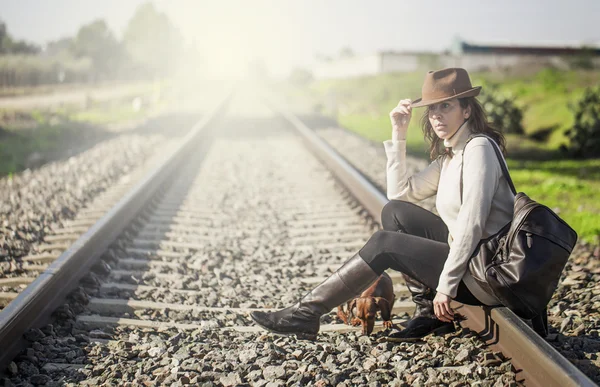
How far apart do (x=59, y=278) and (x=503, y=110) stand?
11.2 meters

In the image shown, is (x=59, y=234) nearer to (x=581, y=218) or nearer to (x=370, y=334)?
(x=370, y=334)

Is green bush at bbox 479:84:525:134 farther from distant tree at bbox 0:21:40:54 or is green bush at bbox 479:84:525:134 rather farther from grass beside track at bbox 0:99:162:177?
distant tree at bbox 0:21:40:54

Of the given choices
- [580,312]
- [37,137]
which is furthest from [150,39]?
[580,312]

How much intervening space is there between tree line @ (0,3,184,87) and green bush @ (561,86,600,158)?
956 inches

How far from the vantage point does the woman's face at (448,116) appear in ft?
10.0

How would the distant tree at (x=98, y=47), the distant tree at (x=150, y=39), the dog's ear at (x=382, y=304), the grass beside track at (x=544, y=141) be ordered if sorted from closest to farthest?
1. the dog's ear at (x=382, y=304)
2. the grass beside track at (x=544, y=141)
3. the distant tree at (x=98, y=47)
4. the distant tree at (x=150, y=39)

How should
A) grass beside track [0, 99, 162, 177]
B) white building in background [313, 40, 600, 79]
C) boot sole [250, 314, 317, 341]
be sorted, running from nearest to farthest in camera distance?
boot sole [250, 314, 317, 341]
grass beside track [0, 99, 162, 177]
white building in background [313, 40, 600, 79]

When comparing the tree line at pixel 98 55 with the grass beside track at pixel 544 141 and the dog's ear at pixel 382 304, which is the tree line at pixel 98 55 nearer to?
the grass beside track at pixel 544 141

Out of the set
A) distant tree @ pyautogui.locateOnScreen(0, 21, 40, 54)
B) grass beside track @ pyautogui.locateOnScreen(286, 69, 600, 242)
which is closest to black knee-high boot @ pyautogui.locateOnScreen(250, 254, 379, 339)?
grass beside track @ pyautogui.locateOnScreen(286, 69, 600, 242)

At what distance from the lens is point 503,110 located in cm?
1308

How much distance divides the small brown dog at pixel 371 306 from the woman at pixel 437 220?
149 millimetres

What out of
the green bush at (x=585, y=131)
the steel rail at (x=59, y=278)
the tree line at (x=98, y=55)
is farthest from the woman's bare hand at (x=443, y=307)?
the tree line at (x=98, y=55)

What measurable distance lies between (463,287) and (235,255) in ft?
7.76

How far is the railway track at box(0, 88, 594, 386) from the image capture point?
2945 mm
